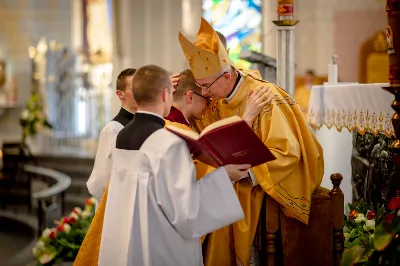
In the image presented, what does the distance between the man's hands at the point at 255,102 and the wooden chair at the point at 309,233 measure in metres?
0.48

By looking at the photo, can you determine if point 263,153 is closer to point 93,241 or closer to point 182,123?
point 182,123

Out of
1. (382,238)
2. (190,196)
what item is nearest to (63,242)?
(190,196)

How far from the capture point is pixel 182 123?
4055mm

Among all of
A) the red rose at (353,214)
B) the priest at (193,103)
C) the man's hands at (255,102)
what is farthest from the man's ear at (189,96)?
the red rose at (353,214)

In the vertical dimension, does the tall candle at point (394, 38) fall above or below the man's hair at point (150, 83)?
above

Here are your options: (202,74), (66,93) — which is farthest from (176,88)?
(66,93)

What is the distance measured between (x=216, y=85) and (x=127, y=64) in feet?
26.1

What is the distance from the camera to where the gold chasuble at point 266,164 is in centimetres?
401

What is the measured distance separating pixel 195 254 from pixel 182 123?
0.74 m

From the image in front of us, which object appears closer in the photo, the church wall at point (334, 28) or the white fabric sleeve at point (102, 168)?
the white fabric sleeve at point (102, 168)

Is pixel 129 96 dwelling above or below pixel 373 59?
below

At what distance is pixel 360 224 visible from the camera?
4.96 metres

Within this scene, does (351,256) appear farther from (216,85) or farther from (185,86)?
(185,86)

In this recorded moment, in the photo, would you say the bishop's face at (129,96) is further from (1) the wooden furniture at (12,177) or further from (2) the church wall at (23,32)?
(2) the church wall at (23,32)
